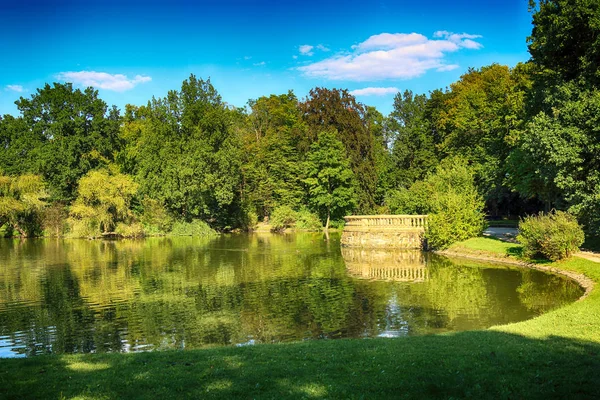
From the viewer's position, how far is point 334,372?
8539 millimetres

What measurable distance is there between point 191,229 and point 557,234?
46967mm

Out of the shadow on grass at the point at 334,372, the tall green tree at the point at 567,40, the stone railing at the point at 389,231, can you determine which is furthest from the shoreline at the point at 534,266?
the tall green tree at the point at 567,40

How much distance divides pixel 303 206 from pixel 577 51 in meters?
45.3

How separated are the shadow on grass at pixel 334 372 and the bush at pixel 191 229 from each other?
171ft

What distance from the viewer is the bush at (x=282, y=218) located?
6525 centimetres

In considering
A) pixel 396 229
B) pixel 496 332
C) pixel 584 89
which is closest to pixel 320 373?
pixel 496 332

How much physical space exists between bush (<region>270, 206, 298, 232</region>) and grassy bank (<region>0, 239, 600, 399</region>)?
2112 inches

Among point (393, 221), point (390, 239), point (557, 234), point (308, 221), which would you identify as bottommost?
point (390, 239)

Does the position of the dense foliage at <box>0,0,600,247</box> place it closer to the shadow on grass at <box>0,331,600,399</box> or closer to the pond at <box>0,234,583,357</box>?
the pond at <box>0,234,583,357</box>

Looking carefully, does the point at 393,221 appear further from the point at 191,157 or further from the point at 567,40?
the point at 191,157

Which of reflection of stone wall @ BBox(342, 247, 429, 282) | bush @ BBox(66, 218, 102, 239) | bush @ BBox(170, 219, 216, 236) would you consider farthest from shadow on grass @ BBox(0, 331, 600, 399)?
bush @ BBox(170, 219, 216, 236)

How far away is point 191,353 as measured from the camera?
1064 cm

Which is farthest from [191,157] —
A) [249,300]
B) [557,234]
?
[557,234]

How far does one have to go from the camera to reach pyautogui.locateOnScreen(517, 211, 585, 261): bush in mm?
24203
